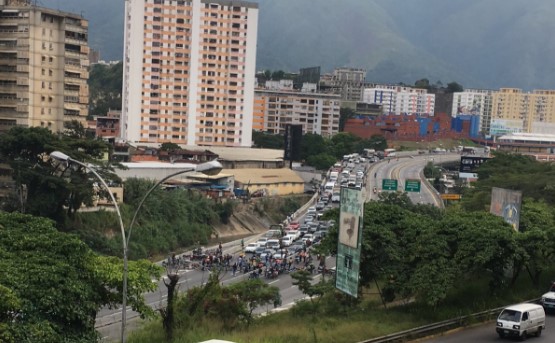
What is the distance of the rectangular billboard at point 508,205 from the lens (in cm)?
3036

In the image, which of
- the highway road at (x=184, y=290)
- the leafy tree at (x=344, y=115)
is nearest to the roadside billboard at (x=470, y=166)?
the highway road at (x=184, y=290)

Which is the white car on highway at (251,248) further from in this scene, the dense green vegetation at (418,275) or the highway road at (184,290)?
the dense green vegetation at (418,275)

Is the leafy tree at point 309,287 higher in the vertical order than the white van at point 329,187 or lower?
higher

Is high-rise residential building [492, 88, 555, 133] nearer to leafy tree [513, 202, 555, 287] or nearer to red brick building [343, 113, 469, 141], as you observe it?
red brick building [343, 113, 469, 141]

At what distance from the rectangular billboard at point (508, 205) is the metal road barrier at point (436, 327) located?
16.0ft

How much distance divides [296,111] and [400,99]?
60468 mm

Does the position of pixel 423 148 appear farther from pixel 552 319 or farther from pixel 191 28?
pixel 552 319

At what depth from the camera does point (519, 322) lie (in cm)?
2288

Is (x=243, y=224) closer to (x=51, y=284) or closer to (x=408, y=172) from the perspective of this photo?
(x=408, y=172)

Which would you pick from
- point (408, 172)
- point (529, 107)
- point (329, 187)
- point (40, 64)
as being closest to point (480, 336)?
point (40, 64)

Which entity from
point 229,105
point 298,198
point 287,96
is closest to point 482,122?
point 287,96

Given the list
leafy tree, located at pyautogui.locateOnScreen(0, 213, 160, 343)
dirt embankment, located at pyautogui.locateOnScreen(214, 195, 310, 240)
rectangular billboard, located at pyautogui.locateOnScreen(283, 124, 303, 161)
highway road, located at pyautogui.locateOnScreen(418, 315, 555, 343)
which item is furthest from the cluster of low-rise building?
highway road, located at pyautogui.locateOnScreen(418, 315, 555, 343)

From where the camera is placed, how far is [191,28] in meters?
90.7

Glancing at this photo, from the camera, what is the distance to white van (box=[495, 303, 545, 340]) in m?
23.0
